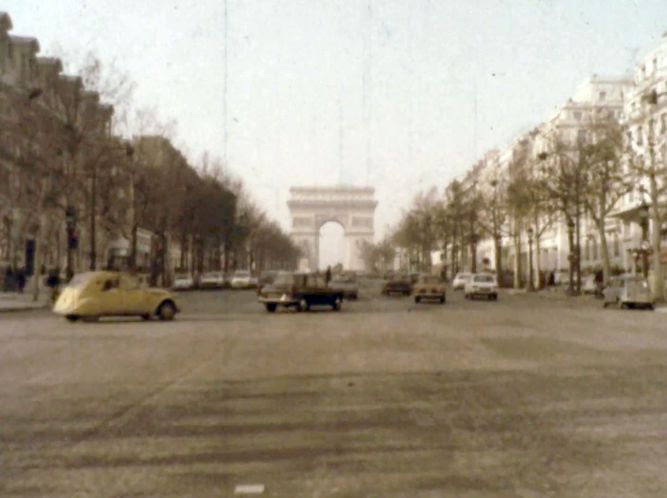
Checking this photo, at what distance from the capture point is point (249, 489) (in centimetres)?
639

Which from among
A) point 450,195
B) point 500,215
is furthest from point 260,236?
point 500,215

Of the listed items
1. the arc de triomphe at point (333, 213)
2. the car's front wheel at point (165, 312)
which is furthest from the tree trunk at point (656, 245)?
the arc de triomphe at point (333, 213)

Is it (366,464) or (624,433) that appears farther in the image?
(624,433)

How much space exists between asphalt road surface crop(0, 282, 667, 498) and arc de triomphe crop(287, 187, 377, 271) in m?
137

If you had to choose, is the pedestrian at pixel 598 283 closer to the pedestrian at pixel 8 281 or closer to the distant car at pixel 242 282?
the distant car at pixel 242 282

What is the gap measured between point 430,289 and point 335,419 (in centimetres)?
3631

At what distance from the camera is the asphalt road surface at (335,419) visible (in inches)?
262

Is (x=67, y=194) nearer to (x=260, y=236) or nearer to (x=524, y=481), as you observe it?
(x=524, y=481)

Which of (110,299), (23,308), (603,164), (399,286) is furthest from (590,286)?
(110,299)

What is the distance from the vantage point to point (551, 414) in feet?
31.6

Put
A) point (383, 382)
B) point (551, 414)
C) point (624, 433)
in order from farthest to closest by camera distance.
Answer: point (383, 382)
point (551, 414)
point (624, 433)

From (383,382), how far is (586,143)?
153 feet

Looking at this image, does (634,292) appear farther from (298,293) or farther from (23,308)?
(23,308)

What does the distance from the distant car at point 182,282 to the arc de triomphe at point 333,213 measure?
8306cm
